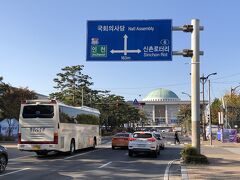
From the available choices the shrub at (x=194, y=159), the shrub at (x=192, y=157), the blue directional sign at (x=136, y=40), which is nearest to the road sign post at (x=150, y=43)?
the blue directional sign at (x=136, y=40)

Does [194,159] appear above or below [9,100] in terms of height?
below

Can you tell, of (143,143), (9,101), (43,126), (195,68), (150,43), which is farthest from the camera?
(9,101)

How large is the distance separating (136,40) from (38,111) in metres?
7.18

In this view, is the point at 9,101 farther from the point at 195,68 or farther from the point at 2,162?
the point at 2,162

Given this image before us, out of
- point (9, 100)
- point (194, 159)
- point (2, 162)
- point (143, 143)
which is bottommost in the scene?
point (194, 159)

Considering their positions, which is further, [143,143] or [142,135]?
[142,135]

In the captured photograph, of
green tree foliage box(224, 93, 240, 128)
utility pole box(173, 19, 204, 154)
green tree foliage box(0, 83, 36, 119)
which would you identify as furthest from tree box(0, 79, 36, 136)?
green tree foliage box(224, 93, 240, 128)

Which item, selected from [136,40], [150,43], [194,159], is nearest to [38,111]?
[136,40]

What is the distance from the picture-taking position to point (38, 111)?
2602cm

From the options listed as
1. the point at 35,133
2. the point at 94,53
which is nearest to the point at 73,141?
the point at 35,133

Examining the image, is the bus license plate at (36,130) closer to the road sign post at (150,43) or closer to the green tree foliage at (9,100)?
the road sign post at (150,43)

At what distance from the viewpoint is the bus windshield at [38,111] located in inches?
1018

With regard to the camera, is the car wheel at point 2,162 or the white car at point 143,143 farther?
the white car at point 143,143

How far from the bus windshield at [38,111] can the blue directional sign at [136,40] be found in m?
4.60
